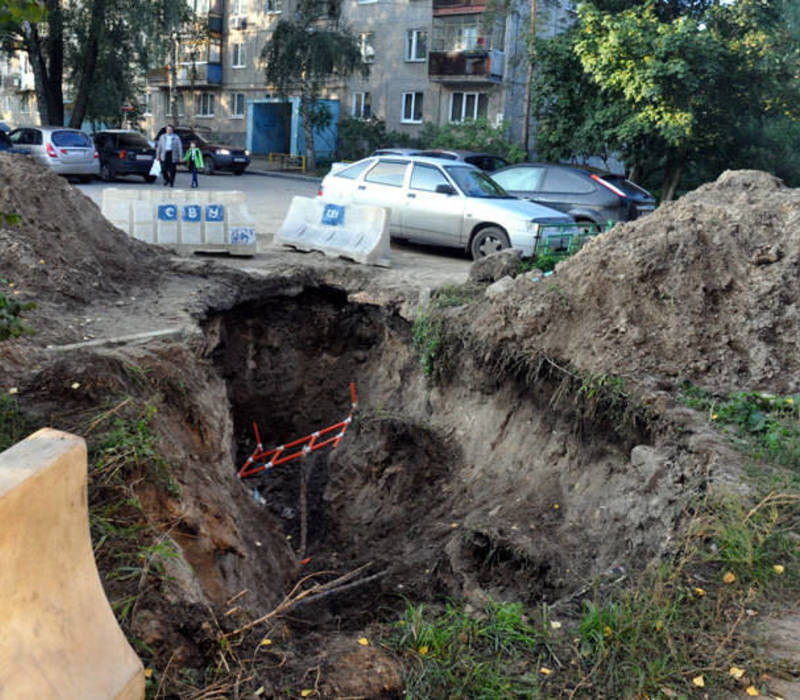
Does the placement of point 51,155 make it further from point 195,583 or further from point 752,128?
point 195,583

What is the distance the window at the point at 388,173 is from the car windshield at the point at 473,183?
34.1 inches

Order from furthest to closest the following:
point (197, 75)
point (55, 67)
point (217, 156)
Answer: point (197, 75) → point (217, 156) → point (55, 67)

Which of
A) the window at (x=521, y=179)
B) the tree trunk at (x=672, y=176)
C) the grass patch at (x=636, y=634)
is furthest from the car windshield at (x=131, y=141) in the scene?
the grass patch at (x=636, y=634)

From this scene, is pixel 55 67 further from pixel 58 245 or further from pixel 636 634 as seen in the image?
pixel 636 634

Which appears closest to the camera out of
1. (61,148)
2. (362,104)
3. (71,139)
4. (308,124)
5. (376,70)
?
(61,148)

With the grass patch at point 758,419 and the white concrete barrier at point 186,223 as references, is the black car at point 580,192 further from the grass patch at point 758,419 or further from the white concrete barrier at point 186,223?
the grass patch at point 758,419

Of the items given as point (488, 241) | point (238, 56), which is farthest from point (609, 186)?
point (238, 56)

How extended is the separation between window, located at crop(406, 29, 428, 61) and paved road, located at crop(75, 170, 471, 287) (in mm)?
11255

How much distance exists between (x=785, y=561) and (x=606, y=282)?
380 centimetres

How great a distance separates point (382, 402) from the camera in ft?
32.1

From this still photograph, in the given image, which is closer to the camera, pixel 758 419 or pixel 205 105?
pixel 758 419

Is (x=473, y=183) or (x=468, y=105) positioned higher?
(x=468, y=105)

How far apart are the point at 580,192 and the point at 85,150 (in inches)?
594

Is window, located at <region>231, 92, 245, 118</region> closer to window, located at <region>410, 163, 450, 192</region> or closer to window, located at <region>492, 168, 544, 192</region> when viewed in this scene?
window, located at <region>492, 168, 544, 192</region>
